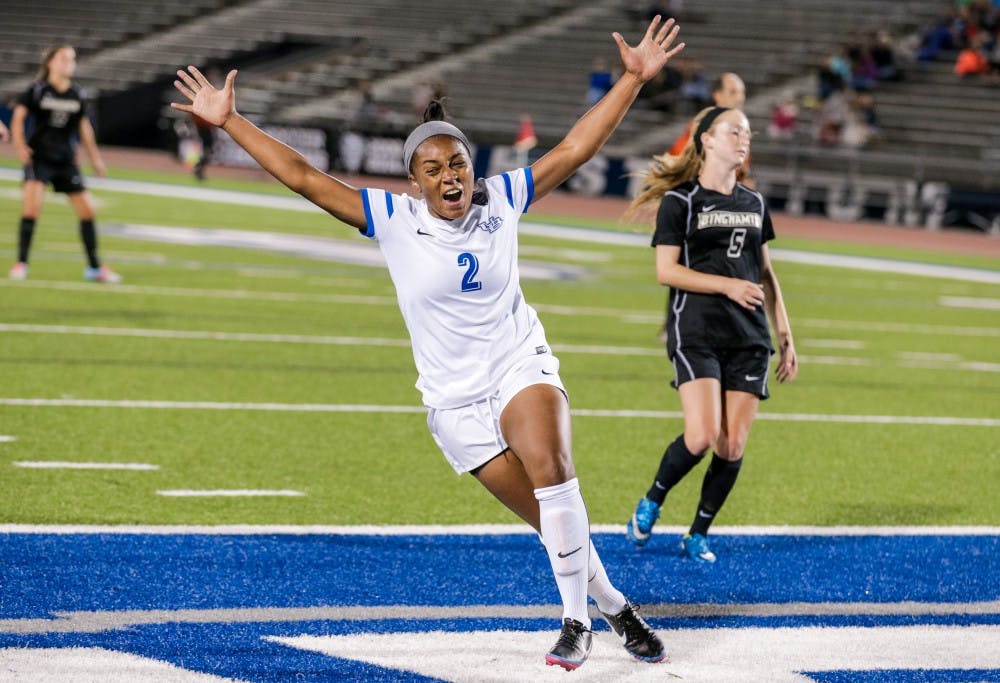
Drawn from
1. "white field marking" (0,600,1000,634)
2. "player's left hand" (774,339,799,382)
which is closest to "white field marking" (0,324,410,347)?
"player's left hand" (774,339,799,382)

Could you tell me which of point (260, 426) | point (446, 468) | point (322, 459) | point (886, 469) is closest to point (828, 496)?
point (886, 469)

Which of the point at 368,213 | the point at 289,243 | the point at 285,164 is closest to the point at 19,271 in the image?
the point at 289,243

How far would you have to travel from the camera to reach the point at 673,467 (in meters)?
7.11

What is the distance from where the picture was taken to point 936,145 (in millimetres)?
33188

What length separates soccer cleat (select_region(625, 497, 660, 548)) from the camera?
7086 mm

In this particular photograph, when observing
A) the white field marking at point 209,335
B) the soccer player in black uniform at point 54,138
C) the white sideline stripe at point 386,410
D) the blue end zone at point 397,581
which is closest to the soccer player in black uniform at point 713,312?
the blue end zone at point 397,581

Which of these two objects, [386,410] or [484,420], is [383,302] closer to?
[386,410]

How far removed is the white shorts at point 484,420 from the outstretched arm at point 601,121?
2.25ft

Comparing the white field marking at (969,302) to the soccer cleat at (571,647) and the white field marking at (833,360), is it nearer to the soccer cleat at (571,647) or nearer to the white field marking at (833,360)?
the white field marking at (833,360)

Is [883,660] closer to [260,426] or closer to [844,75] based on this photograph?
[260,426]

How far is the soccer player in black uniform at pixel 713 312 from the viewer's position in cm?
699

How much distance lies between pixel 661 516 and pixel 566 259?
13842 mm

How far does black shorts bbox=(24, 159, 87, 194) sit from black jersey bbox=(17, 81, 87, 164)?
48 mm

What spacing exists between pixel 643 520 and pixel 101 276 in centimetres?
1025
